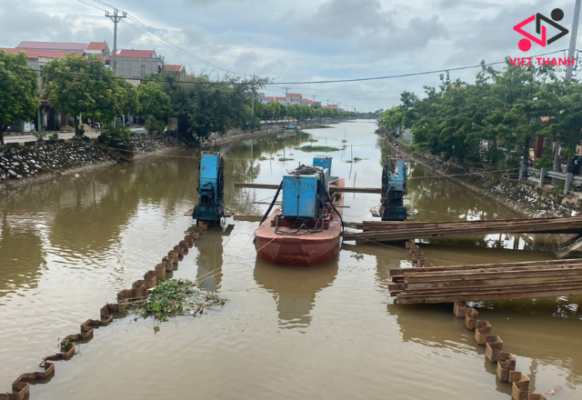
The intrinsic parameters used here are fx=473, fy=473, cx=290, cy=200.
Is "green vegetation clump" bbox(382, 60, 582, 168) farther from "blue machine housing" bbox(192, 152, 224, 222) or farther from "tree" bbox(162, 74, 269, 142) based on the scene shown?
"tree" bbox(162, 74, 269, 142)

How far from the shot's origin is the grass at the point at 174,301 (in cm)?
938

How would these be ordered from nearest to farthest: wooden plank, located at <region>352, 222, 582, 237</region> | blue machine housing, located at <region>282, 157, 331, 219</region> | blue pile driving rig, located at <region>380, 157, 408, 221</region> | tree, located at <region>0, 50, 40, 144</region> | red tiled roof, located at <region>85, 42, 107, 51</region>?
blue machine housing, located at <region>282, 157, 331, 219</region>
wooden plank, located at <region>352, 222, 582, 237</region>
blue pile driving rig, located at <region>380, 157, 408, 221</region>
tree, located at <region>0, 50, 40, 144</region>
red tiled roof, located at <region>85, 42, 107, 51</region>

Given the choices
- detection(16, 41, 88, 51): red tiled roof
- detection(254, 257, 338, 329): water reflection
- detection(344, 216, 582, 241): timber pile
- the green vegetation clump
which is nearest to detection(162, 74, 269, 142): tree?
the green vegetation clump

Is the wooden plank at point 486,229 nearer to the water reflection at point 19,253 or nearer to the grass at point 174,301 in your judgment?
the grass at point 174,301

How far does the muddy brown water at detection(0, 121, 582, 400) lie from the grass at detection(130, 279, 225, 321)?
0.29 metres

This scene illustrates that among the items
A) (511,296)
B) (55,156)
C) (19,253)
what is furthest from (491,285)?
(55,156)

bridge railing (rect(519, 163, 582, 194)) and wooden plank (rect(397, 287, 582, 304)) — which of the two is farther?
bridge railing (rect(519, 163, 582, 194))

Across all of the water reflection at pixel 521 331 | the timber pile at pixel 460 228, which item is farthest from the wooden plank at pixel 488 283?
the timber pile at pixel 460 228

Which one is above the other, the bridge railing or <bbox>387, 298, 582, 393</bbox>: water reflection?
the bridge railing

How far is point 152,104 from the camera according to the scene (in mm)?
41438

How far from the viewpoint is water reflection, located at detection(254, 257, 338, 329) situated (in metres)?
9.88

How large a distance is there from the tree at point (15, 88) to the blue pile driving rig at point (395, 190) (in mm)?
17660

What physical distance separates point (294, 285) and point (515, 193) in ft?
54.9

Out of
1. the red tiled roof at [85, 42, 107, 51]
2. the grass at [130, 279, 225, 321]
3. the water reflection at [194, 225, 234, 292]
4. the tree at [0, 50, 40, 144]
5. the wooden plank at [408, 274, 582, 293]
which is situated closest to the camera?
the grass at [130, 279, 225, 321]
